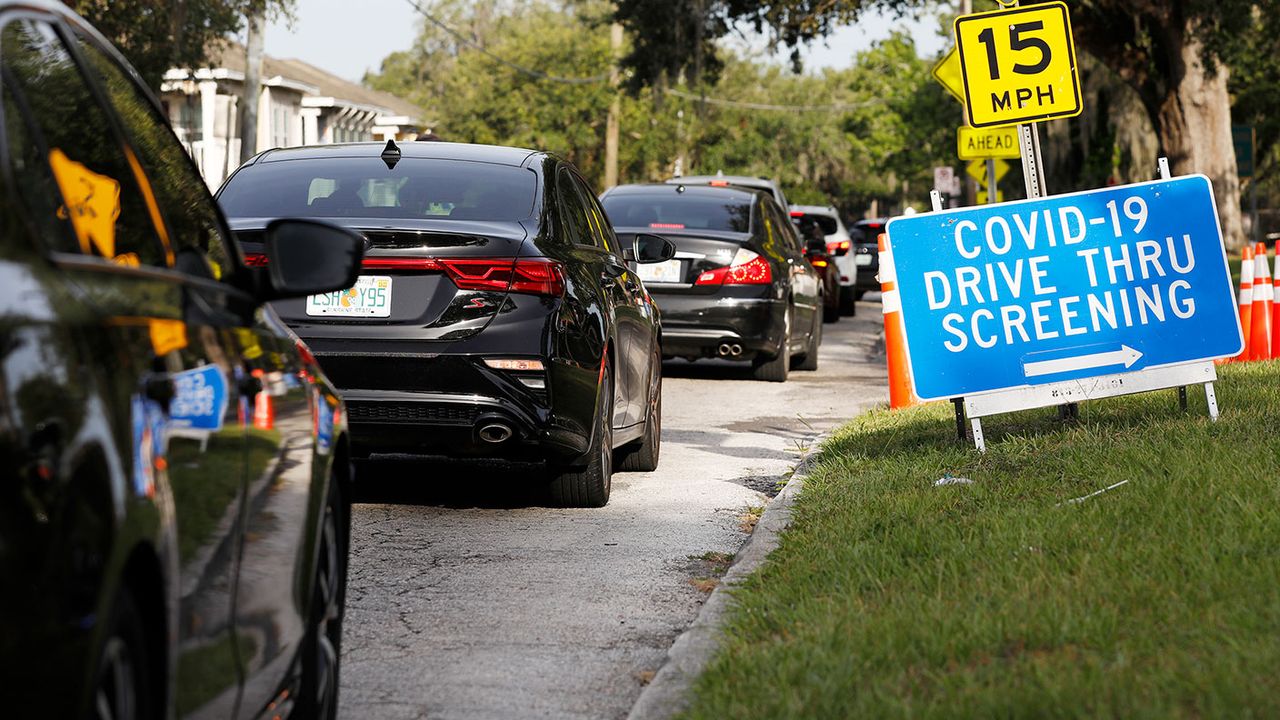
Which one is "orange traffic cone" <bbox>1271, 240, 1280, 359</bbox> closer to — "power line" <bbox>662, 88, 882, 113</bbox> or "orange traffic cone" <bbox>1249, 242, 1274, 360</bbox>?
"orange traffic cone" <bbox>1249, 242, 1274, 360</bbox>

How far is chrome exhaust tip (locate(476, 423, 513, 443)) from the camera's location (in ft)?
25.1

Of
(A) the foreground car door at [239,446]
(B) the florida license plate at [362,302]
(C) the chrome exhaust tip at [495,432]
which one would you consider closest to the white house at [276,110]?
(B) the florida license plate at [362,302]

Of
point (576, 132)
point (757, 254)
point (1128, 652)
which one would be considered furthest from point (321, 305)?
point (576, 132)

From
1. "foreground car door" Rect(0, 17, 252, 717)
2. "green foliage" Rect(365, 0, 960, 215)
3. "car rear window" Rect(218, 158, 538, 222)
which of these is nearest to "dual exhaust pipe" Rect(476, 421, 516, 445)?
"car rear window" Rect(218, 158, 538, 222)

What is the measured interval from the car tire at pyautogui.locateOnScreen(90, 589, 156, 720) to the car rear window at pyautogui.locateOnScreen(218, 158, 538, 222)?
5.36 meters

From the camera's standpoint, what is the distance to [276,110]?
6391 cm

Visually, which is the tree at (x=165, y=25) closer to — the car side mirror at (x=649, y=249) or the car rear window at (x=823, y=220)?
the car rear window at (x=823, y=220)

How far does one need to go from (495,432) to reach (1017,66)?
191 inches

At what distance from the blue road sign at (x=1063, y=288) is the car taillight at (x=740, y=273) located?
6.05 meters

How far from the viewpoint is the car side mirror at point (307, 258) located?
389 cm

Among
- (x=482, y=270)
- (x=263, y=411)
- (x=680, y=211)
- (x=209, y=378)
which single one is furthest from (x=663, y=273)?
(x=209, y=378)

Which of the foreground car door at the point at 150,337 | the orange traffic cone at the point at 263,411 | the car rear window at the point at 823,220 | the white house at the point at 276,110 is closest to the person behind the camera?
the foreground car door at the point at 150,337

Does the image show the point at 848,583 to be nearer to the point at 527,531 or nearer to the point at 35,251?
the point at 527,531

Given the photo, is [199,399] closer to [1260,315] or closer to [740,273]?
[740,273]
